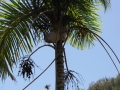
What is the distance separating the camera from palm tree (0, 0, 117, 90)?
4.18 metres

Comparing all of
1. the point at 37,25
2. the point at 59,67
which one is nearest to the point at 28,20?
the point at 37,25

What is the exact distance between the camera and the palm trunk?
392 centimetres

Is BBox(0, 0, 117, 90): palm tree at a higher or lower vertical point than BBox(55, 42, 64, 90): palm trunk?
higher

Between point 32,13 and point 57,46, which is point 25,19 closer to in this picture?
point 32,13

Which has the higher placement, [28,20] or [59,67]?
[28,20]

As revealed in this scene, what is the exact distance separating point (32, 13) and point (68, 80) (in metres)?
1.24

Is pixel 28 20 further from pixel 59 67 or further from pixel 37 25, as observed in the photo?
pixel 59 67

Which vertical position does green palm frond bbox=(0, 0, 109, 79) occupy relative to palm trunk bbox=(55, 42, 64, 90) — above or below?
above

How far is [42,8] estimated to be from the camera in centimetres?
438

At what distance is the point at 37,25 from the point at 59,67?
33.2 inches

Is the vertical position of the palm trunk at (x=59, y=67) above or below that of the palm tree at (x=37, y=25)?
below

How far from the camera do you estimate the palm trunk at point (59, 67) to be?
3924 mm

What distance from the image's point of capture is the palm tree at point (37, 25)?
418 cm

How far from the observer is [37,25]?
4414 millimetres
